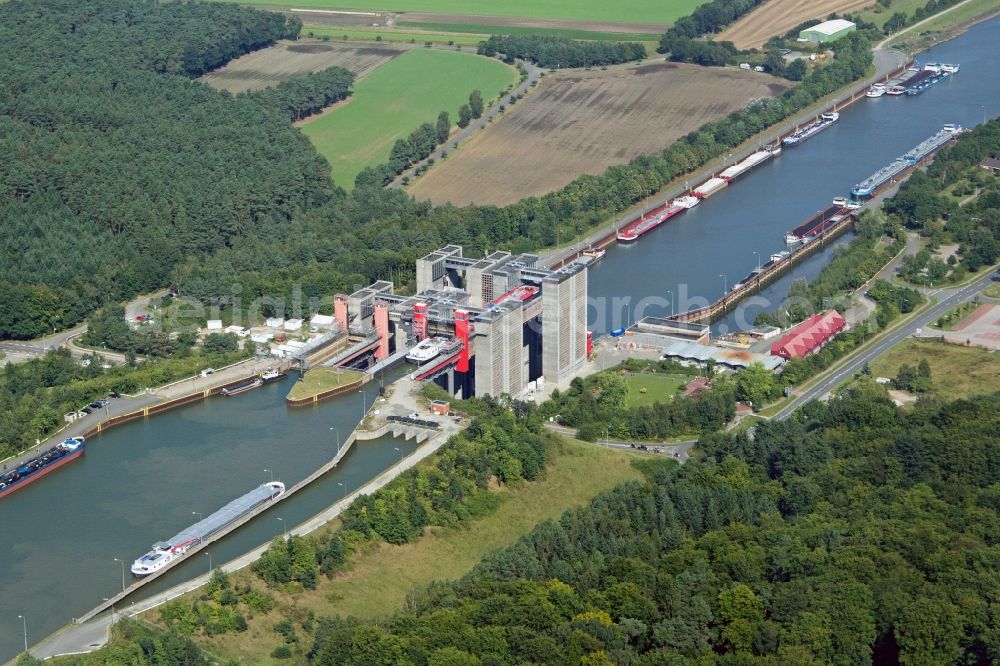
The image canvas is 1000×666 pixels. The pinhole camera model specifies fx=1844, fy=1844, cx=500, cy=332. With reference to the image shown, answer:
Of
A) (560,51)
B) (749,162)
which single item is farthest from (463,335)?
(560,51)

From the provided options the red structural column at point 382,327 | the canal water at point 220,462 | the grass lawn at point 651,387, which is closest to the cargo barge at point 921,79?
the canal water at point 220,462

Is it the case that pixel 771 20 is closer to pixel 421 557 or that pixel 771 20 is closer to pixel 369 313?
pixel 369 313

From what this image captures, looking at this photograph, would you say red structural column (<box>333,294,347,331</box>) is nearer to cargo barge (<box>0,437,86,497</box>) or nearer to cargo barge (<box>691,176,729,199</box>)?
cargo barge (<box>0,437,86,497</box>)

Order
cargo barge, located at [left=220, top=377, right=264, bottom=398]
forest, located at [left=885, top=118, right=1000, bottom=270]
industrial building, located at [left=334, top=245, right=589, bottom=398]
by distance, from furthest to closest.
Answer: forest, located at [left=885, top=118, right=1000, bottom=270], cargo barge, located at [left=220, top=377, right=264, bottom=398], industrial building, located at [left=334, top=245, right=589, bottom=398]

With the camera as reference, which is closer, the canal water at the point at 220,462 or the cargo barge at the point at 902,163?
the canal water at the point at 220,462

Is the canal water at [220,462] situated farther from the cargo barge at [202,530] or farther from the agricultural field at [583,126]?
the agricultural field at [583,126]

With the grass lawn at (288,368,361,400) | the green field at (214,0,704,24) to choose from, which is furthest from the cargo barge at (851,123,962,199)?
the grass lawn at (288,368,361,400)
